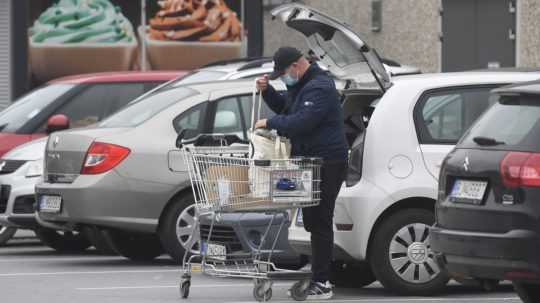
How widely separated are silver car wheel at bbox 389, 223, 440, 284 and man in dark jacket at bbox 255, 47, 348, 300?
1.58ft

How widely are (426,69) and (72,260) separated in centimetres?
1124

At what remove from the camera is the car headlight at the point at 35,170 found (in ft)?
49.6

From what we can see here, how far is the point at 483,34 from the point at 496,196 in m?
15.7

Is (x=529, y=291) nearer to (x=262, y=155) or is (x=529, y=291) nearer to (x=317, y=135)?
(x=317, y=135)

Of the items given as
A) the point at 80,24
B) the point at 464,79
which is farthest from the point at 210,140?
the point at 80,24

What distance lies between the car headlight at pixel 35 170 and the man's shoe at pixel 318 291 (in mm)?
5103

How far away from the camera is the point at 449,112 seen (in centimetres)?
1109

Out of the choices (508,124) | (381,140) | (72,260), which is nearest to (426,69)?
(72,260)

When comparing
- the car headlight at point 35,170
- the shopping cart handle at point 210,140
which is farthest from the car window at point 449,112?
the car headlight at point 35,170

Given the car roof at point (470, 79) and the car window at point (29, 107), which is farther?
the car window at point (29, 107)

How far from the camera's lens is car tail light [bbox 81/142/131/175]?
13.2 metres

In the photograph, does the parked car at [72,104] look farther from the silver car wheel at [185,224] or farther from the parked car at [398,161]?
the parked car at [398,161]

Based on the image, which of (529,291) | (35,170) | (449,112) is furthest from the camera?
(35,170)

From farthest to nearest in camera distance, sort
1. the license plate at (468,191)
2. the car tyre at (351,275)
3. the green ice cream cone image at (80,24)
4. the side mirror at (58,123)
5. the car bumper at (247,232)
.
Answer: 1. the green ice cream cone image at (80,24)
2. the side mirror at (58,123)
3. the car tyre at (351,275)
4. the car bumper at (247,232)
5. the license plate at (468,191)
